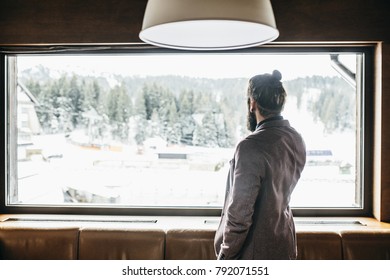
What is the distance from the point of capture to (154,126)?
2832 mm

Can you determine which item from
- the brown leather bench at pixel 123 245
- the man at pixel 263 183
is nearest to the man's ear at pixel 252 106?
the man at pixel 263 183

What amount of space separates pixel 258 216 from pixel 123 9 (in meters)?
1.76

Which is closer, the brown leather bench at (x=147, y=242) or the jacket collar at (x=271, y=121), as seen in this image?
the jacket collar at (x=271, y=121)

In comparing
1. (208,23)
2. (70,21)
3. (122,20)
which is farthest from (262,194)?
(70,21)

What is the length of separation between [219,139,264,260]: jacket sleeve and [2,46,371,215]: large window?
1168 mm

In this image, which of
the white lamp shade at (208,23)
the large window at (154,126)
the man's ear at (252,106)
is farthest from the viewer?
the large window at (154,126)

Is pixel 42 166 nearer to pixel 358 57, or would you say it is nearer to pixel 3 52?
pixel 3 52

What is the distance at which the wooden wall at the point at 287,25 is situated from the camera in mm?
2580

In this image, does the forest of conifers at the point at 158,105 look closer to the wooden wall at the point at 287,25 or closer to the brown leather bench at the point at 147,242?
the wooden wall at the point at 287,25

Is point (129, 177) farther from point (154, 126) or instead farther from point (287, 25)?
point (287, 25)

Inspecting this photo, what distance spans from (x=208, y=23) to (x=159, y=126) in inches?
57.8

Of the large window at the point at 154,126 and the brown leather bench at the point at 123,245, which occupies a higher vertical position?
the large window at the point at 154,126

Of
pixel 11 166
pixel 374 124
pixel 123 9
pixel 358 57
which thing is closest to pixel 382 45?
pixel 358 57

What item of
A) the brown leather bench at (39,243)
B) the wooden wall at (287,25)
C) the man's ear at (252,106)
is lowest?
the brown leather bench at (39,243)
